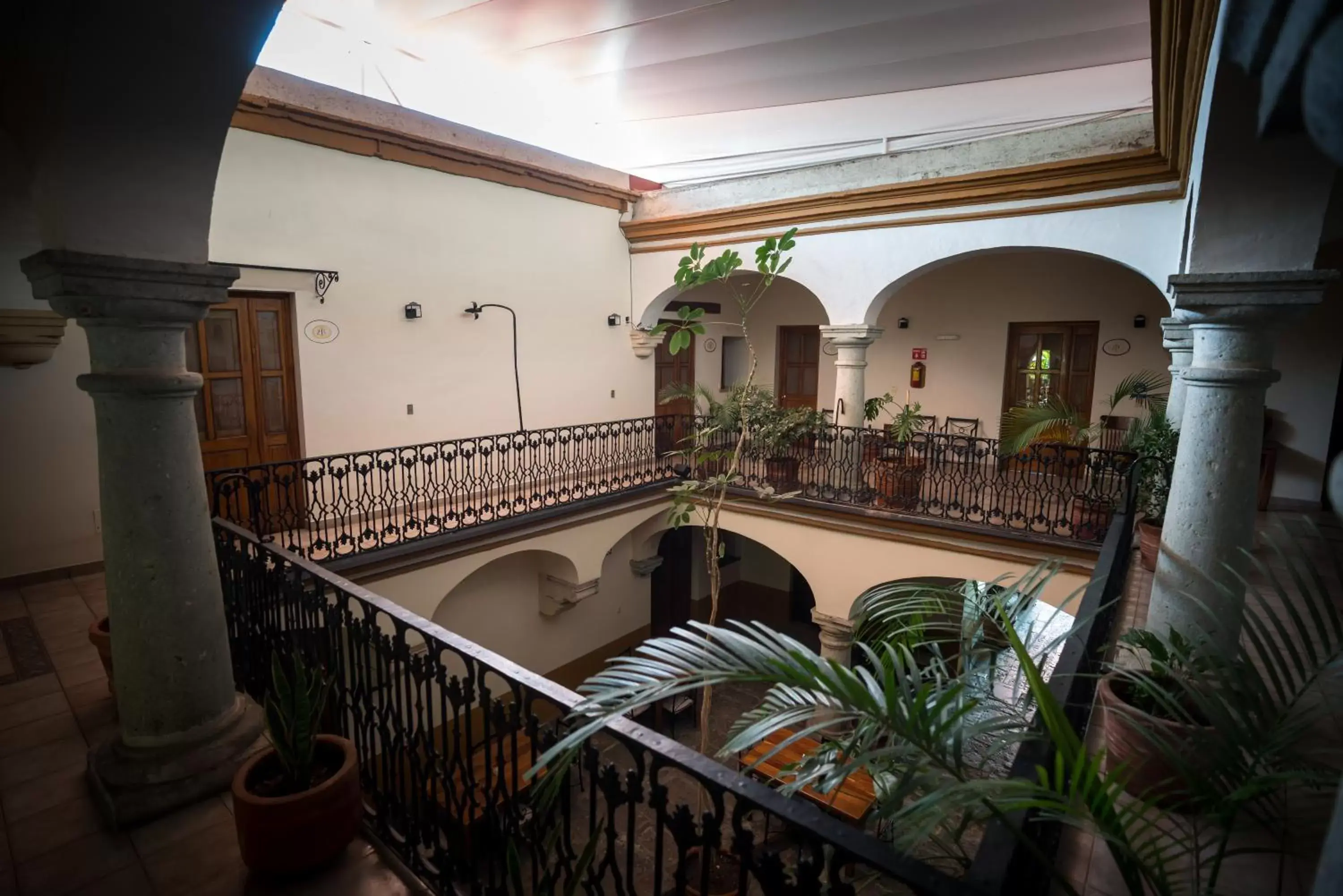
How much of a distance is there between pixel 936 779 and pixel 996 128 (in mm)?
7706

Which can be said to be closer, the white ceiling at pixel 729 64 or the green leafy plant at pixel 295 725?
the green leafy plant at pixel 295 725

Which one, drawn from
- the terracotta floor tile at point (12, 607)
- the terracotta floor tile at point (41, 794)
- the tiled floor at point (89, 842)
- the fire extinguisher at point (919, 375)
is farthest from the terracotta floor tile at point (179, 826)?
the fire extinguisher at point (919, 375)

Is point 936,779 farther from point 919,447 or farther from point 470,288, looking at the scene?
point 470,288

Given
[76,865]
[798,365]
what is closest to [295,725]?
[76,865]

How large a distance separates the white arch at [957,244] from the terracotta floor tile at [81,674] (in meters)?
7.30

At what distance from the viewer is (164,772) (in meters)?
2.65

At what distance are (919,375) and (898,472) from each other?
138 inches

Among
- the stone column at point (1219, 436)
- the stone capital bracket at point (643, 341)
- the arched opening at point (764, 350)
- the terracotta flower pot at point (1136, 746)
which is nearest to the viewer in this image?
the terracotta flower pot at point (1136, 746)

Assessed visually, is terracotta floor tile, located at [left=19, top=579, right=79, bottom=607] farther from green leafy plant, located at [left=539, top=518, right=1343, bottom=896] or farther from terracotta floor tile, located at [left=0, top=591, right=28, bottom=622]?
green leafy plant, located at [left=539, top=518, right=1343, bottom=896]

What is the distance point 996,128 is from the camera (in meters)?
7.34

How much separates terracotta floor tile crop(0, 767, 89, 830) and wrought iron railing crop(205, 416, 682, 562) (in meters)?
2.01

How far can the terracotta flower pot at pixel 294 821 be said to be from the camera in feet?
7.32

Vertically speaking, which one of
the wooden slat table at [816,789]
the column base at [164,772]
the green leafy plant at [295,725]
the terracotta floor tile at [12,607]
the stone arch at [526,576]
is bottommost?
the wooden slat table at [816,789]

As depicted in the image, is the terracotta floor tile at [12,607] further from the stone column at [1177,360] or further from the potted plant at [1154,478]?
the stone column at [1177,360]
